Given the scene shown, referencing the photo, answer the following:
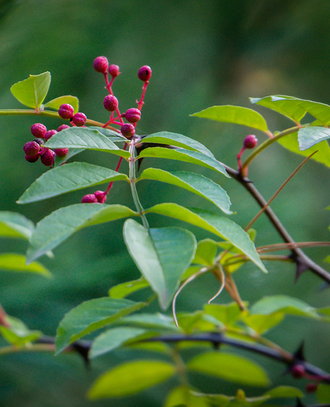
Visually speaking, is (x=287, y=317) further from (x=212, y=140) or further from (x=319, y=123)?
(x=319, y=123)

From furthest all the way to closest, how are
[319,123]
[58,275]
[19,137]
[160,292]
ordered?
[19,137]
[58,275]
[319,123]
[160,292]

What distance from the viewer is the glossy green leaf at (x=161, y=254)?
0.80 feet

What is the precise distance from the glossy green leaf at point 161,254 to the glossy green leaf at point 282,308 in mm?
387

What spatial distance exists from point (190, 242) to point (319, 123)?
28 centimetres

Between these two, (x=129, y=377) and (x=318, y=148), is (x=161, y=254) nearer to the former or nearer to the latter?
(x=318, y=148)

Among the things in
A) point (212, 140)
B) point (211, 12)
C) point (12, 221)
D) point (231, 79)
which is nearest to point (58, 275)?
point (12, 221)

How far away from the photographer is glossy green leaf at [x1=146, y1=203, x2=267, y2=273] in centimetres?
30

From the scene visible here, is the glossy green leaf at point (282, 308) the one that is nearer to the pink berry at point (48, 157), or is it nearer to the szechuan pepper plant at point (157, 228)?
the szechuan pepper plant at point (157, 228)

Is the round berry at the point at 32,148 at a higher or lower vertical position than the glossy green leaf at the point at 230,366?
higher

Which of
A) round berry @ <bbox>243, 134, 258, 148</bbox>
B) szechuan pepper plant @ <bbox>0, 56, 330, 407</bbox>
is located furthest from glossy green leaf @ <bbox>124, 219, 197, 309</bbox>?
round berry @ <bbox>243, 134, 258, 148</bbox>

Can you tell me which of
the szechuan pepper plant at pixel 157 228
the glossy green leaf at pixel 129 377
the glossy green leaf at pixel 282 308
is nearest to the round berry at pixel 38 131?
the szechuan pepper plant at pixel 157 228

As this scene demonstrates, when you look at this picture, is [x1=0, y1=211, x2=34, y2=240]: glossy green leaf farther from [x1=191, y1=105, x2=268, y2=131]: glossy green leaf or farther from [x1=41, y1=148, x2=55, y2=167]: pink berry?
[x1=191, y1=105, x2=268, y2=131]: glossy green leaf

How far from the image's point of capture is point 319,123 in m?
0.47

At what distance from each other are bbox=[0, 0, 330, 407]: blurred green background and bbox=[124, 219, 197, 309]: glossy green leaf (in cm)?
46
